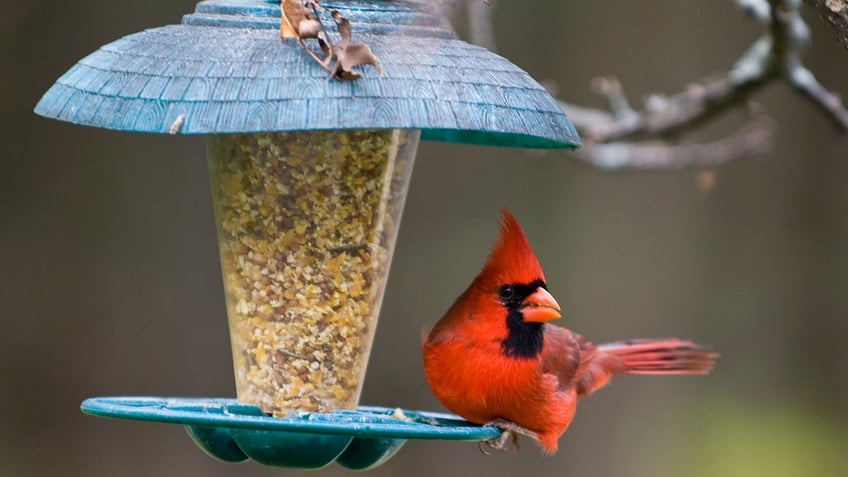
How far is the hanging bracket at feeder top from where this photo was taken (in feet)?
6.28

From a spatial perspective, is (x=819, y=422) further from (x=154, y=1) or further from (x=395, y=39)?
(x=395, y=39)

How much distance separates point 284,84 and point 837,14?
36.3 inches

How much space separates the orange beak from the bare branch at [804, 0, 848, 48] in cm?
100

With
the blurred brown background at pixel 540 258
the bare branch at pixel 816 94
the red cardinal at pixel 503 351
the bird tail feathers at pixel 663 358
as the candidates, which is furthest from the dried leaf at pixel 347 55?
the blurred brown background at pixel 540 258

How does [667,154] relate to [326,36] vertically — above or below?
above

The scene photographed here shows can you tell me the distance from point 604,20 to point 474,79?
4.30 m

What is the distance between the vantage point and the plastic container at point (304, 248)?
237 cm

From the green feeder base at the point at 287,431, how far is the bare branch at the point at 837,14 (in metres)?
0.98

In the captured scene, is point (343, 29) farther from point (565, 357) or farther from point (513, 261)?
point (565, 357)

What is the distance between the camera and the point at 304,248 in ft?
7.87

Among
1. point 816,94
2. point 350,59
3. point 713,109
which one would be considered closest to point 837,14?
point 350,59

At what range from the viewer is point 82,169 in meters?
5.78

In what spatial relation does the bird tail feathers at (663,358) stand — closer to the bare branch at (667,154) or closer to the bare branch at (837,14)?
the bare branch at (667,154)

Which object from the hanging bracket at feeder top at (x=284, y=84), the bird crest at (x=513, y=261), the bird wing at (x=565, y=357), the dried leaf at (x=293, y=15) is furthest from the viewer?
the bird wing at (x=565, y=357)
